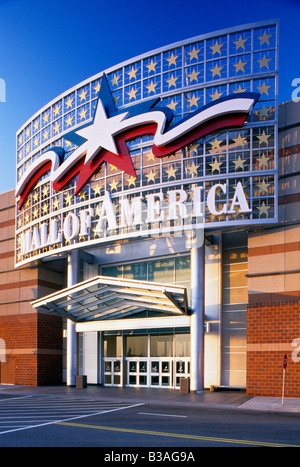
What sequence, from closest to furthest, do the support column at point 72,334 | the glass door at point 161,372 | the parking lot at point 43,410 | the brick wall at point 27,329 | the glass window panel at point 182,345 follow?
the parking lot at point 43,410 < the glass window panel at point 182,345 < the glass door at point 161,372 < the support column at point 72,334 < the brick wall at point 27,329

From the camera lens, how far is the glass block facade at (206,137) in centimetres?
2278

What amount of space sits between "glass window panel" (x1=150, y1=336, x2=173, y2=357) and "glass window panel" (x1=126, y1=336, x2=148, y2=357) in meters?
0.53

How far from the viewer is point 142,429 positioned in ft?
42.7

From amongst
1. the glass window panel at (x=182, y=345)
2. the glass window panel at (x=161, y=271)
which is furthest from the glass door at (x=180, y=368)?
the glass window panel at (x=161, y=271)

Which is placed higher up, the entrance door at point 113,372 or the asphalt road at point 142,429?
the asphalt road at point 142,429

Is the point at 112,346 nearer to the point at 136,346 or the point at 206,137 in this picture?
the point at 136,346

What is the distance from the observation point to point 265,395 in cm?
2211

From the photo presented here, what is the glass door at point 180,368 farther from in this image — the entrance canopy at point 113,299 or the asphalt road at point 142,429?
the asphalt road at point 142,429

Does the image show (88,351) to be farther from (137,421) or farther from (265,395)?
(137,421)

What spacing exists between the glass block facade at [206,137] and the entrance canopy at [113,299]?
284 centimetres

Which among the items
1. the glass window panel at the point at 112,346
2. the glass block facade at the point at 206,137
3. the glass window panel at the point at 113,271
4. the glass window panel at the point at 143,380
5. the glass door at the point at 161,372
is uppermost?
the glass block facade at the point at 206,137
